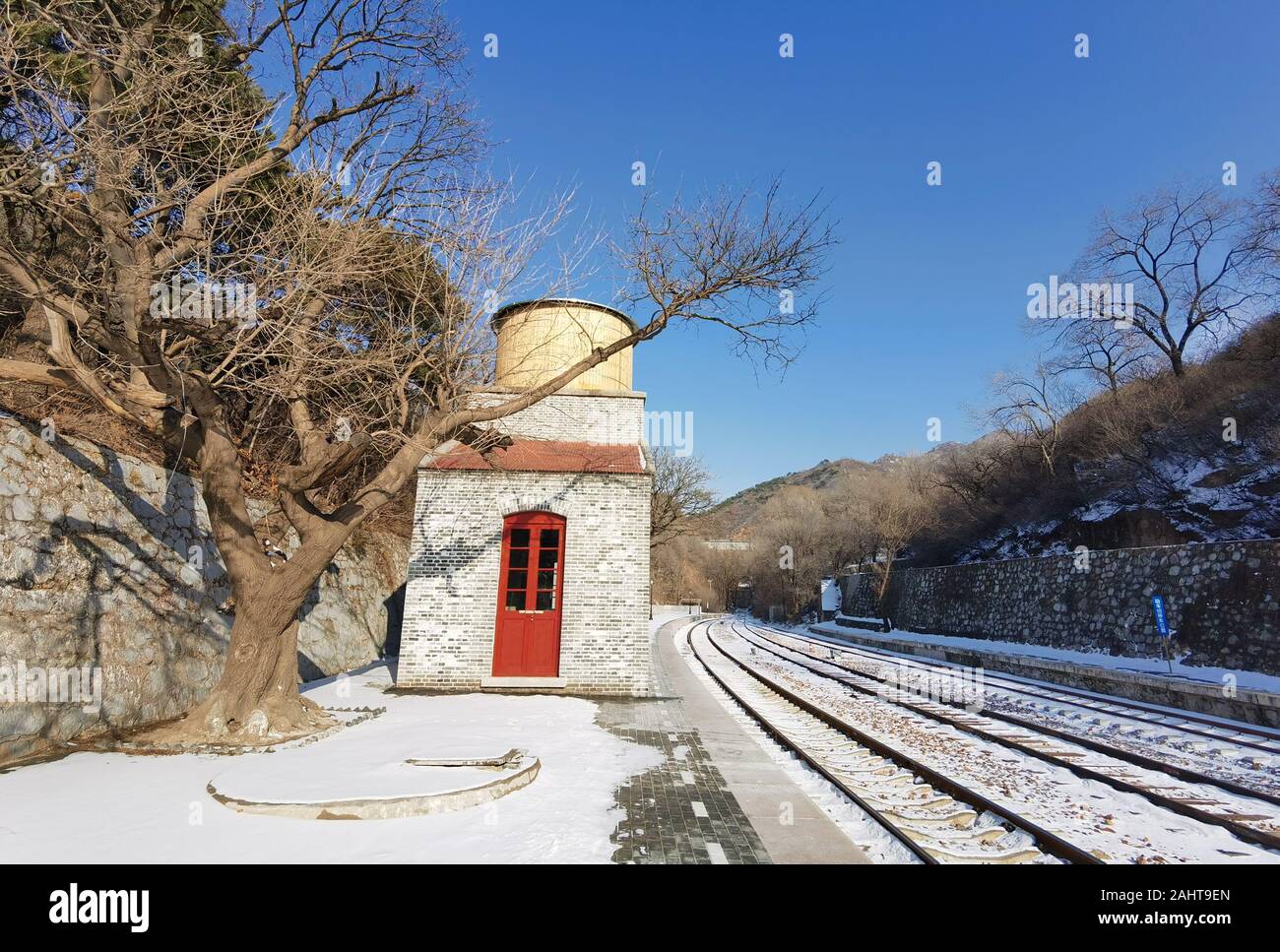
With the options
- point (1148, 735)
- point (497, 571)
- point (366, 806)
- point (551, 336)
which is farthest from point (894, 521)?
point (366, 806)

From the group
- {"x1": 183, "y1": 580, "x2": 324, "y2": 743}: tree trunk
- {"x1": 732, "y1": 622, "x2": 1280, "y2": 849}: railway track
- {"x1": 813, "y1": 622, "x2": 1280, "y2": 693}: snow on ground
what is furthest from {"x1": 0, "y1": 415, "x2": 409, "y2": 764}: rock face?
{"x1": 813, "y1": 622, "x2": 1280, "y2": 693}: snow on ground

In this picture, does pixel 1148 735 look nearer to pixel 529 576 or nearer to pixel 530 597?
pixel 530 597

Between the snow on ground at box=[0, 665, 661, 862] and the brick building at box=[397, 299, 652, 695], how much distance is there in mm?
3512

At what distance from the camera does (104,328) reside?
6453 mm

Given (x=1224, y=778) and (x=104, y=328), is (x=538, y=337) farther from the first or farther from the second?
(x=1224, y=778)

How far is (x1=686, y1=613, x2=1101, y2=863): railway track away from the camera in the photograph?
449 centimetres

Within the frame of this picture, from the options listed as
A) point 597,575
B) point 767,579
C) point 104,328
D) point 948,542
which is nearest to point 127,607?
point 104,328

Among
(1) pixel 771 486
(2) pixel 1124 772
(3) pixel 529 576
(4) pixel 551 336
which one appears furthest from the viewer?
(1) pixel 771 486

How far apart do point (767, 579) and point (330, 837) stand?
174 ft

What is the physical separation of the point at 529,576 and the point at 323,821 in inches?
278

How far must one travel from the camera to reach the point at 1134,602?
16406 mm

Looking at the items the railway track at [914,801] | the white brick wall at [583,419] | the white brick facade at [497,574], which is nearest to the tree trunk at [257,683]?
the white brick facade at [497,574]

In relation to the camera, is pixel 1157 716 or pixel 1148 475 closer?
pixel 1157 716

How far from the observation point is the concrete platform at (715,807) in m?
4.30
